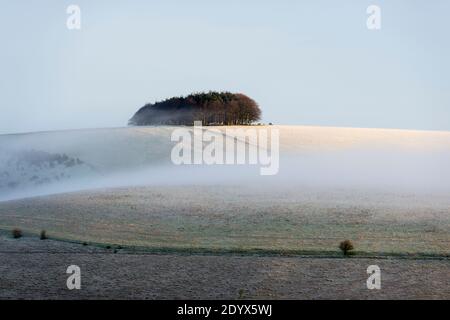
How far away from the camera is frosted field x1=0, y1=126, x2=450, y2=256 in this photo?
1989cm

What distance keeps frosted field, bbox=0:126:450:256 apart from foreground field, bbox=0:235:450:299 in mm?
1340

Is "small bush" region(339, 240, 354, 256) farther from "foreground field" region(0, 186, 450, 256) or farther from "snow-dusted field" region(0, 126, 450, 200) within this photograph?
"snow-dusted field" region(0, 126, 450, 200)

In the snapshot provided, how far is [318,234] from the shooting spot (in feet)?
66.1

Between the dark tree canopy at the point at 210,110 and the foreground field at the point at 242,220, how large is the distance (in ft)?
88.7

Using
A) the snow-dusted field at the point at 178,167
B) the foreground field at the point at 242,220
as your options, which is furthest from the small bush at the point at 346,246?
the snow-dusted field at the point at 178,167

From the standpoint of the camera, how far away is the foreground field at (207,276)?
13.9 meters

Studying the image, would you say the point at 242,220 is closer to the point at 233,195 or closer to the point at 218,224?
the point at 218,224

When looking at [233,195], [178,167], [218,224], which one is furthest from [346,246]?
[178,167]

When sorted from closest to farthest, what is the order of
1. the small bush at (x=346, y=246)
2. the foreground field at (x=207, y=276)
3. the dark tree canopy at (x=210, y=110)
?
the foreground field at (x=207, y=276) < the small bush at (x=346, y=246) < the dark tree canopy at (x=210, y=110)

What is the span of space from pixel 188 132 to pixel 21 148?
43.6 feet

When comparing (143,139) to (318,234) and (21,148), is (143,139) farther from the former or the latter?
(318,234)

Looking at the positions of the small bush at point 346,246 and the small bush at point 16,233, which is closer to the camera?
the small bush at point 346,246

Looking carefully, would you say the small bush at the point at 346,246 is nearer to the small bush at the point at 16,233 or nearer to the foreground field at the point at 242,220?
the foreground field at the point at 242,220

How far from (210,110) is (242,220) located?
3688cm
